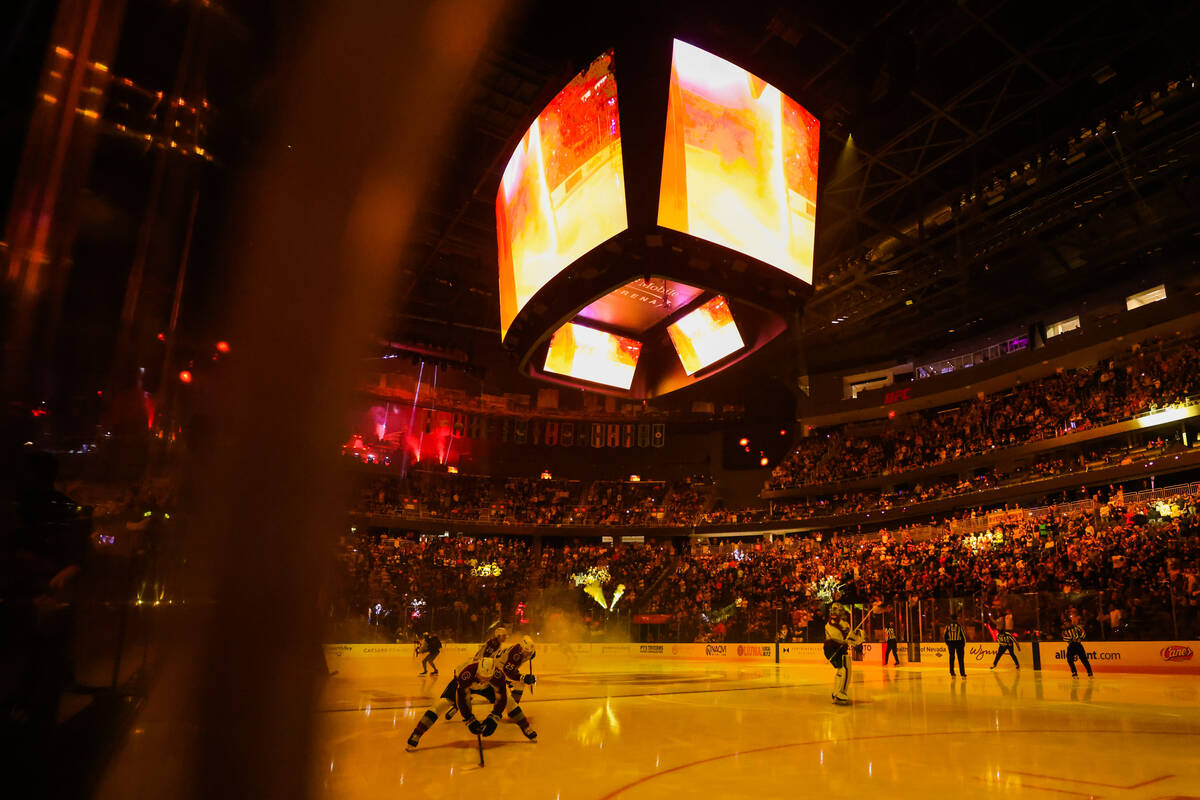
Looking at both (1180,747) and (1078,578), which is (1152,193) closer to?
(1078,578)

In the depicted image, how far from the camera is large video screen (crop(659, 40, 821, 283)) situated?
24.2ft

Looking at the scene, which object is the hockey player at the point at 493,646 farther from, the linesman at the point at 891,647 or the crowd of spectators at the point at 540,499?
the crowd of spectators at the point at 540,499

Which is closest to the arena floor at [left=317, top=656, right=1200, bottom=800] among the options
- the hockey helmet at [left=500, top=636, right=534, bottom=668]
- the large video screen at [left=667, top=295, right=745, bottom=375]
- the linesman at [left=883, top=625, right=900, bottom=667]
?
the hockey helmet at [left=500, top=636, right=534, bottom=668]

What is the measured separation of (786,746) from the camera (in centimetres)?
691

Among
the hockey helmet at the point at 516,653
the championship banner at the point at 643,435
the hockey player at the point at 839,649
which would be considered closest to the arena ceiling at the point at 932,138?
the hockey helmet at the point at 516,653

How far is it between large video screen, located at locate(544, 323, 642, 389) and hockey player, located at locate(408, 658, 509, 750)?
429 cm

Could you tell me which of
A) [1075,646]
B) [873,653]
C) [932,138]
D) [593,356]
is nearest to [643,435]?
[873,653]

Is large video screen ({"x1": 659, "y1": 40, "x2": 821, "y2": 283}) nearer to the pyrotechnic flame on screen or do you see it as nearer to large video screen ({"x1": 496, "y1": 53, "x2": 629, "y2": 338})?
large video screen ({"x1": 496, "y1": 53, "x2": 629, "y2": 338})

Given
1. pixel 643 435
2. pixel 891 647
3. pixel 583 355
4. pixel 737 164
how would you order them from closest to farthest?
1. pixel 737 164
2. pixel 583 355
3. pixel 891 647
4. pixel 643 435

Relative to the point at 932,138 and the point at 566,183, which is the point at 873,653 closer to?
the point at 932,138

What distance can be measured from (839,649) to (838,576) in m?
16.8

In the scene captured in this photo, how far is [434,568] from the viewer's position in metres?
29.2

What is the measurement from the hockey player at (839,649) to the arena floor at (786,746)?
29 cm

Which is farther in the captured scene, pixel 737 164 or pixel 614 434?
pixel 614 434
